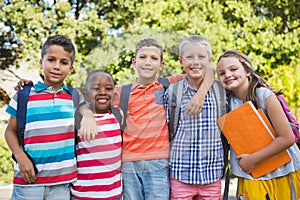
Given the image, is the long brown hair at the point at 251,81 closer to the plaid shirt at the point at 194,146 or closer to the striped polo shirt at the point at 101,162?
the plaid shirt at the point at 194,146

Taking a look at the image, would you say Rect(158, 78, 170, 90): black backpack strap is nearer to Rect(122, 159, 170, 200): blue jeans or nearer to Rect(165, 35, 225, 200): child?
Rect(165, 35, 225, 200): child

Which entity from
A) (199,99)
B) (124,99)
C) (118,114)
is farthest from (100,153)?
(199,99)

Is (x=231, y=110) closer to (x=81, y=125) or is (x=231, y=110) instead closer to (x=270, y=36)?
(x=81, y=125)

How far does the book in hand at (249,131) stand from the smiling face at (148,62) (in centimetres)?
57

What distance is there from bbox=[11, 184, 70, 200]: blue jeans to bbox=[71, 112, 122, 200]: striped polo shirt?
7 cm

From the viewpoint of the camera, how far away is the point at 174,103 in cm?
268

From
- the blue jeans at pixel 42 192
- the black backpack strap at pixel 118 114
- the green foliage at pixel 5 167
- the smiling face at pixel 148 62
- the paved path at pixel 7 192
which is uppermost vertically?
the smiling face at pixel 148 62

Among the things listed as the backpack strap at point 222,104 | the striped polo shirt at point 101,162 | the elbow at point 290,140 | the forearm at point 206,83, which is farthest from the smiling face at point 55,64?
the elbow at point 290,140

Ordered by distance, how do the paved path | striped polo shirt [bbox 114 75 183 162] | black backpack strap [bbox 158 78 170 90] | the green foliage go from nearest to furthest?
1. striped polo shirt [bbox 114 75 183 162]
2. black backpack strap [bbox 158 78 170 90]
3. the paved path
4. the green foliage

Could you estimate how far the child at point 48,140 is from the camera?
2668 millimetres

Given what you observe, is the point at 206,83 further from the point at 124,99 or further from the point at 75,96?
the point at 75,96

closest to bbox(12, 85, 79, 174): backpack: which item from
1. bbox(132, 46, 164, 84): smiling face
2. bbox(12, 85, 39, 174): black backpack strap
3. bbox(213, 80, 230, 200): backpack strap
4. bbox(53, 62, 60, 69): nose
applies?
bbox(12, 85, 39, 174): black backpack strap

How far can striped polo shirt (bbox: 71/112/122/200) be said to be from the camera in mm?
2668

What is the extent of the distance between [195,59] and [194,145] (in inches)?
21.8
